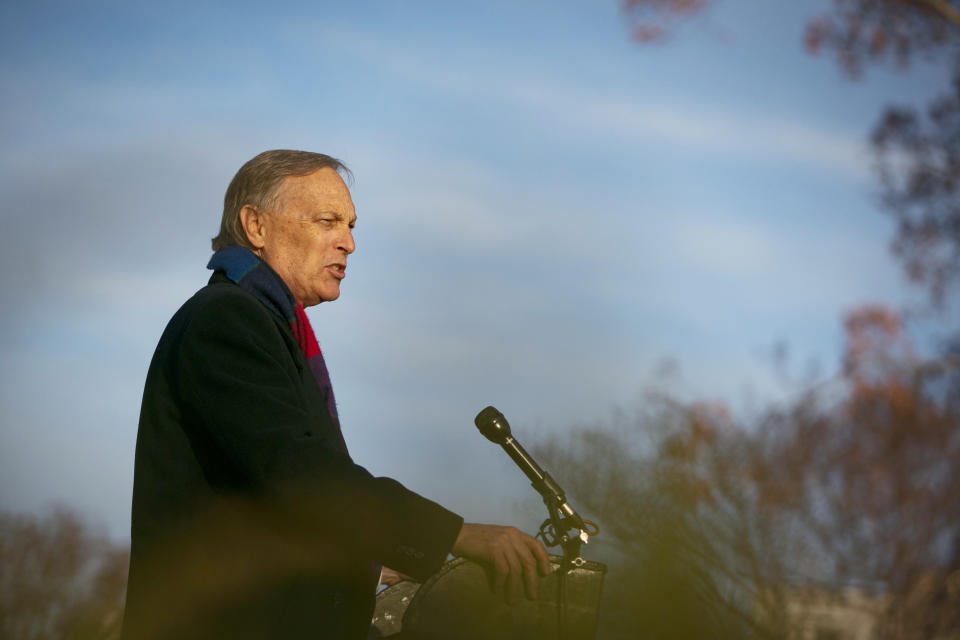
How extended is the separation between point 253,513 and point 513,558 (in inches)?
21.9

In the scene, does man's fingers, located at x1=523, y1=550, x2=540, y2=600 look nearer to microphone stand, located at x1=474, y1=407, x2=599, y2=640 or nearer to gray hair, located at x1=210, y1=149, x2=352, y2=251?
microphone stand, located at x1=474, y1=407, x2=599, y2=640

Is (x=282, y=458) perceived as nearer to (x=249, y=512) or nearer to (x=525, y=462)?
(x=249, y=512)

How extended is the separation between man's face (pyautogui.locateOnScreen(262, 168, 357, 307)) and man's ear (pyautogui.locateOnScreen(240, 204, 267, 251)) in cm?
1

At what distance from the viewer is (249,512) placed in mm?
1945

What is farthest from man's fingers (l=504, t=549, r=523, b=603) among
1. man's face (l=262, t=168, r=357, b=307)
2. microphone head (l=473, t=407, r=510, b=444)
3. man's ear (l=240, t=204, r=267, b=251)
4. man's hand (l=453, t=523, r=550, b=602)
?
man's ear (l=240, t=204, r=267, b=251)

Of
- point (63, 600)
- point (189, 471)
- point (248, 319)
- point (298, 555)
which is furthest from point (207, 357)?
point (63, 600)

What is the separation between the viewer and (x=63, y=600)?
5590 millimetres

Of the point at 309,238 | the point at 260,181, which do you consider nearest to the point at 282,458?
the point at 309,238

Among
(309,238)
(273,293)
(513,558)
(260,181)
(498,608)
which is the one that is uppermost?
(260,181)

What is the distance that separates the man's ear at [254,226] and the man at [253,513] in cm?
40

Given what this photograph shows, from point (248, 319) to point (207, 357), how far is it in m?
0.12

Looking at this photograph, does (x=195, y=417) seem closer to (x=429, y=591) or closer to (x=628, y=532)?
(x=429, y=591)

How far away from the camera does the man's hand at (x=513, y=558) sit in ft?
6.02

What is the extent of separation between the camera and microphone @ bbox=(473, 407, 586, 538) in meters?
1.93
